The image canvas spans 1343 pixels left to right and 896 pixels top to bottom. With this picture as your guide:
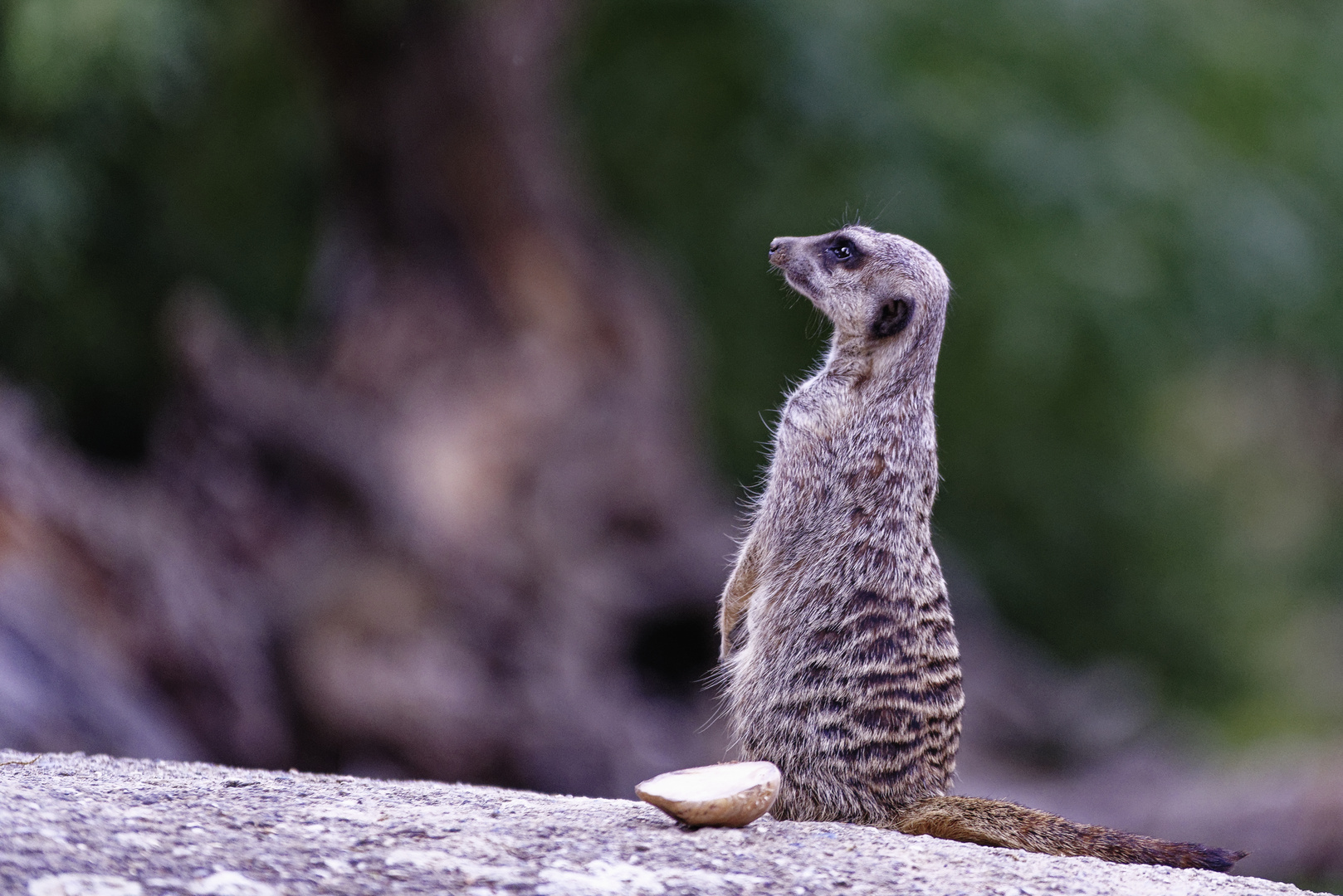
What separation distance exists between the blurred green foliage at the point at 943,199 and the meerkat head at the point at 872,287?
12.9 feet

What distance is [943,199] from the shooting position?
8164 millimetres

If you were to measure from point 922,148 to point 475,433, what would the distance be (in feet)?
10.3

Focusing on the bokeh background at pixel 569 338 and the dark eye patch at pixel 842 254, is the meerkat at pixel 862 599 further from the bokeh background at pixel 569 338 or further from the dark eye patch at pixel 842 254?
the bokeh background at pixel 569 338

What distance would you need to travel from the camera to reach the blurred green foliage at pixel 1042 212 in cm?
816

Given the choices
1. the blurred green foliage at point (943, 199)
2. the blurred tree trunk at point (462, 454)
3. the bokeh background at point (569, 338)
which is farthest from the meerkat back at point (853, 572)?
the blurred green foliage at point (943, 199)

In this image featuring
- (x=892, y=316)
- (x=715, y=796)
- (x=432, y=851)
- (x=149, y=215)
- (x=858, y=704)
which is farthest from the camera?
(x=149, y=215)

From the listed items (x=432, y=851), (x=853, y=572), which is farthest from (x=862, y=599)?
(x=432, y=851)

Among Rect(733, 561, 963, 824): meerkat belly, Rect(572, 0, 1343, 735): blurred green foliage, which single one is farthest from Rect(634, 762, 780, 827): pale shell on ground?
Rect(572, 0, 1343, 735): blurred green foliage

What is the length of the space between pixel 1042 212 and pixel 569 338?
9.22 feet

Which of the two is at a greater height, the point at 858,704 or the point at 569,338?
the point at 569,338

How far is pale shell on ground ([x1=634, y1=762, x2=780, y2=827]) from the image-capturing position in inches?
94.6

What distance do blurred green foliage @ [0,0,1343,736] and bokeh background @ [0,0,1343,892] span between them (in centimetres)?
3

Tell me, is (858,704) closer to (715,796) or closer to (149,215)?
(715,796)

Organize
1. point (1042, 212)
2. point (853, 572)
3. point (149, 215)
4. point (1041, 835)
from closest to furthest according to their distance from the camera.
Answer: point (1041, 835) → point (853, 572) → point (1042, 212) → point (149, 215)
